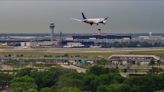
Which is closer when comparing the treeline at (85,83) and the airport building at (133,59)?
the treeline at (85,83)

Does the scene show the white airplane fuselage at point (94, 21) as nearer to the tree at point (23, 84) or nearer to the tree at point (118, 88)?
the tree at point (118, 88)

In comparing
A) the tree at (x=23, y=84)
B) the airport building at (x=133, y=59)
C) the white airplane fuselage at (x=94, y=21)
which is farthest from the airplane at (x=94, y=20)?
the airport building at (x=133, y=59)

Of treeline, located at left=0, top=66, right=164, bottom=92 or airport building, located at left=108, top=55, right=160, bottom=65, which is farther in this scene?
airport building, located at left=108, top=55, right=160, bottom=65

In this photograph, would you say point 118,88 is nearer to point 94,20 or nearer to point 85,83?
point 85,83

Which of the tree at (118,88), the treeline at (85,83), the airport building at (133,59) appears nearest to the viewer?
the tree at (118,88)

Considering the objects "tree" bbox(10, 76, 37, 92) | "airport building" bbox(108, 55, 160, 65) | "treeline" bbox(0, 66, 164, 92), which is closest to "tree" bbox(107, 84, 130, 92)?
"treeline" bbox(0, 66, 164, 92)

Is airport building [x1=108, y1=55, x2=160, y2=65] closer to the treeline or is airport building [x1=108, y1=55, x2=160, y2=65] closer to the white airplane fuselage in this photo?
the treeline

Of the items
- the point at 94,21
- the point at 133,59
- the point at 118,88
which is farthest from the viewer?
the point at 133,59

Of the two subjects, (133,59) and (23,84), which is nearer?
(23,84)

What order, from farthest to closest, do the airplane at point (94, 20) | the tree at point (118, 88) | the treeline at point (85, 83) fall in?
the treeline at point (85, 83), the tree at point (118, 88), the airplane at point (94, 20)

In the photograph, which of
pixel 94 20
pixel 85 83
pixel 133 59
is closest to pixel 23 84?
pixel 85 83

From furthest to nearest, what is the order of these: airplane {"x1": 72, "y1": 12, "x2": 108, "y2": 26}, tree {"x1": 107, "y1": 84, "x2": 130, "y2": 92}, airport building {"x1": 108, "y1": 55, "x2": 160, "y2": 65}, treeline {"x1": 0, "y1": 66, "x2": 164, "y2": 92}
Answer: airport building {"x1": 108, "y1": 55, "x2": 160, "y2": 65}, treeline {"x1": 0, "y1": 66, "x2": 164, "y2": 92}, tree {"x1": 107, "y1": 84, "x2": 130, "y2": 92}, airplane {"x1": 72, "y1": 12, "x2": 108, "y2": 26}
